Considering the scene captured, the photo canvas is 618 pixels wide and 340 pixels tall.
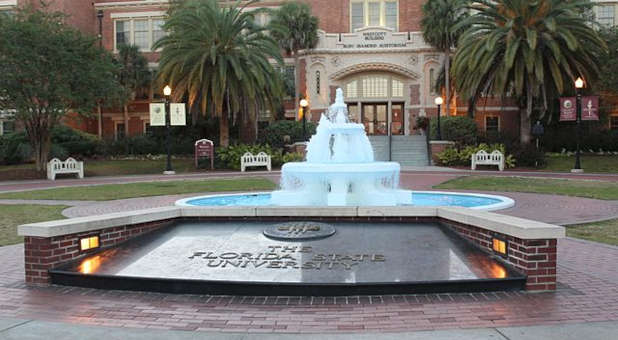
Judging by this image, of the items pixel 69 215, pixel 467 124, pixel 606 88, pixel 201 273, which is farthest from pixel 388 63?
pixel 201 273

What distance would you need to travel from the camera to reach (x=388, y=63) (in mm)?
37531

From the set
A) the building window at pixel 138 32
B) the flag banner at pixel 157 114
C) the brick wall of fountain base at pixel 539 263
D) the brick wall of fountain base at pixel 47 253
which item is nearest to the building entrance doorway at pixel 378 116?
the flag banner at pixel 157 114

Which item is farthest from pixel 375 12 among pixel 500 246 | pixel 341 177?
pixel 500 246

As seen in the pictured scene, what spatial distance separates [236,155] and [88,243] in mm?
→ 23079

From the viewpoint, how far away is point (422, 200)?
14.2m

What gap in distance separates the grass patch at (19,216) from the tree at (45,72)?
40.9ft

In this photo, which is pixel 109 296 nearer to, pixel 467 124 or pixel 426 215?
pixel 426 215

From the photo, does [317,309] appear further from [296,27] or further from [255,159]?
[296,27]

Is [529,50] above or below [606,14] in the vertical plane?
below

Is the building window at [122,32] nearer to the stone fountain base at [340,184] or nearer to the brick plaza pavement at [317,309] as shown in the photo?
the stone fountain base at [340,184]

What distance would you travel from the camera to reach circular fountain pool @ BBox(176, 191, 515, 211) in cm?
1327

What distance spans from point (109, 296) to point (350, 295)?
266 cm

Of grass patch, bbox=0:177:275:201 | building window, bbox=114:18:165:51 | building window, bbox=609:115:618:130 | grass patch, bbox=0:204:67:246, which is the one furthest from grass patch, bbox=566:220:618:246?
building window, bbox=114:18:165:51

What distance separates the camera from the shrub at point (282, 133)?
107 ft
